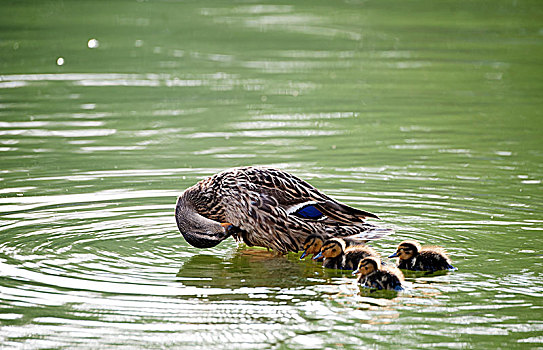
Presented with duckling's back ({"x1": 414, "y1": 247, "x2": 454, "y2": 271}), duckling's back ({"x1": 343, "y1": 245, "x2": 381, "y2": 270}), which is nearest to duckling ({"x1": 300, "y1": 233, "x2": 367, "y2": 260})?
duckling's back ({"x1": 343, "y1": 245, "x2": 381, "y2": 270})

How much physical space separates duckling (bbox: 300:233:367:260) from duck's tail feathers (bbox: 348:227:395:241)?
30 millimetres

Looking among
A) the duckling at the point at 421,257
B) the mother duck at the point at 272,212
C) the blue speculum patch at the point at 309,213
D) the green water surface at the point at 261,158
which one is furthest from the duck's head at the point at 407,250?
the blue speculum patch at the point at 309,213

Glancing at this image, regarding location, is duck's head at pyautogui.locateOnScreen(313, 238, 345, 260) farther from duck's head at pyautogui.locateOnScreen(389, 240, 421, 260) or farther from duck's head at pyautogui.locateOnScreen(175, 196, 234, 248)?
Result: duck's head at pyautogui.locateOnScreen(175, 196, 234, 248)

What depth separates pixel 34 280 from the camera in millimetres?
7344

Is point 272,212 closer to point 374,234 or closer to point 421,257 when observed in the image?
point 374,234

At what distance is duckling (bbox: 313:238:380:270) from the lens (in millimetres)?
7676

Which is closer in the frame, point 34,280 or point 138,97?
point 34,280

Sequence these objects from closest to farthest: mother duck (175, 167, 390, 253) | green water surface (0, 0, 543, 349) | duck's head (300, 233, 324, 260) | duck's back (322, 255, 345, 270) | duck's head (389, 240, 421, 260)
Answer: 1. green water surface (0, 0, 543, 349)
2. duck's head (389, 240, 421, 260)
3. duck's back (322, 255, 345, 270)
4. duck's head (300, 233, 324, 260)
5. mother duck (175, 167, 390, 253)

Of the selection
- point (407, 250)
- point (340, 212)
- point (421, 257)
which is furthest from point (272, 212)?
point (421, 257)

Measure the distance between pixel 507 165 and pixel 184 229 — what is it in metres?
4.70

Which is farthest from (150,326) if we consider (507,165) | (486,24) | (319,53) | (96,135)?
(486,24)

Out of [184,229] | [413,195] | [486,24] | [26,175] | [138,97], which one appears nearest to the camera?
[184,229]

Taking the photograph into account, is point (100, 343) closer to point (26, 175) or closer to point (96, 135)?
point (26, 175)

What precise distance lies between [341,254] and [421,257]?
649 mm
